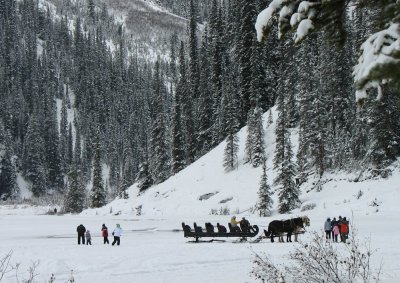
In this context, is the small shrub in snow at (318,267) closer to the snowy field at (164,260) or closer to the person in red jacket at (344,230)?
the snowy field at (164,260)

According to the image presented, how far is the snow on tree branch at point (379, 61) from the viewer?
342 cm

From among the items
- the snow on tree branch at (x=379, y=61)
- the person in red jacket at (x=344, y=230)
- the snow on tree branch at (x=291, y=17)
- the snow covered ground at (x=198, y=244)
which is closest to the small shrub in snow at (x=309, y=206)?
Answer: the snow covered ground at (x=198, y=244)

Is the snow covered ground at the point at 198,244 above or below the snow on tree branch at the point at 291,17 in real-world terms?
below

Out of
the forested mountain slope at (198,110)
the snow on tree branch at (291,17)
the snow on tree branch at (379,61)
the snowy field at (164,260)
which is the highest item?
the forested mountain slope at (198,110)

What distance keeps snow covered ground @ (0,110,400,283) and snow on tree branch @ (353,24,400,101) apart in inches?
280

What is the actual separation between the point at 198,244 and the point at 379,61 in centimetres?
1961

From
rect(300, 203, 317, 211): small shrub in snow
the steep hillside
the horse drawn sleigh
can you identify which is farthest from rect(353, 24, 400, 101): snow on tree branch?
rect(300, 203, 317, 211): small shrub in snow

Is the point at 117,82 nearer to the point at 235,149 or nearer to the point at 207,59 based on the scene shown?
the point at 207,59

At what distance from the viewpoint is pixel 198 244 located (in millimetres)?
22188

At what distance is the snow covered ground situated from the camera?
1417cm

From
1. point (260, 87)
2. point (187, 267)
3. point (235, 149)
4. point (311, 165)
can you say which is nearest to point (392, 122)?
point (311, 165)

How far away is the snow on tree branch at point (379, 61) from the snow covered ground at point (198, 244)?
23.3ft

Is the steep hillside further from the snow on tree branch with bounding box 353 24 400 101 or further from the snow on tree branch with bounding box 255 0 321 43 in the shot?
the snow on tree branch with bounding box 353 24 400 101

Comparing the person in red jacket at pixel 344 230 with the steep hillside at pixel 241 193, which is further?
the steep hillside at pixel 241 193
